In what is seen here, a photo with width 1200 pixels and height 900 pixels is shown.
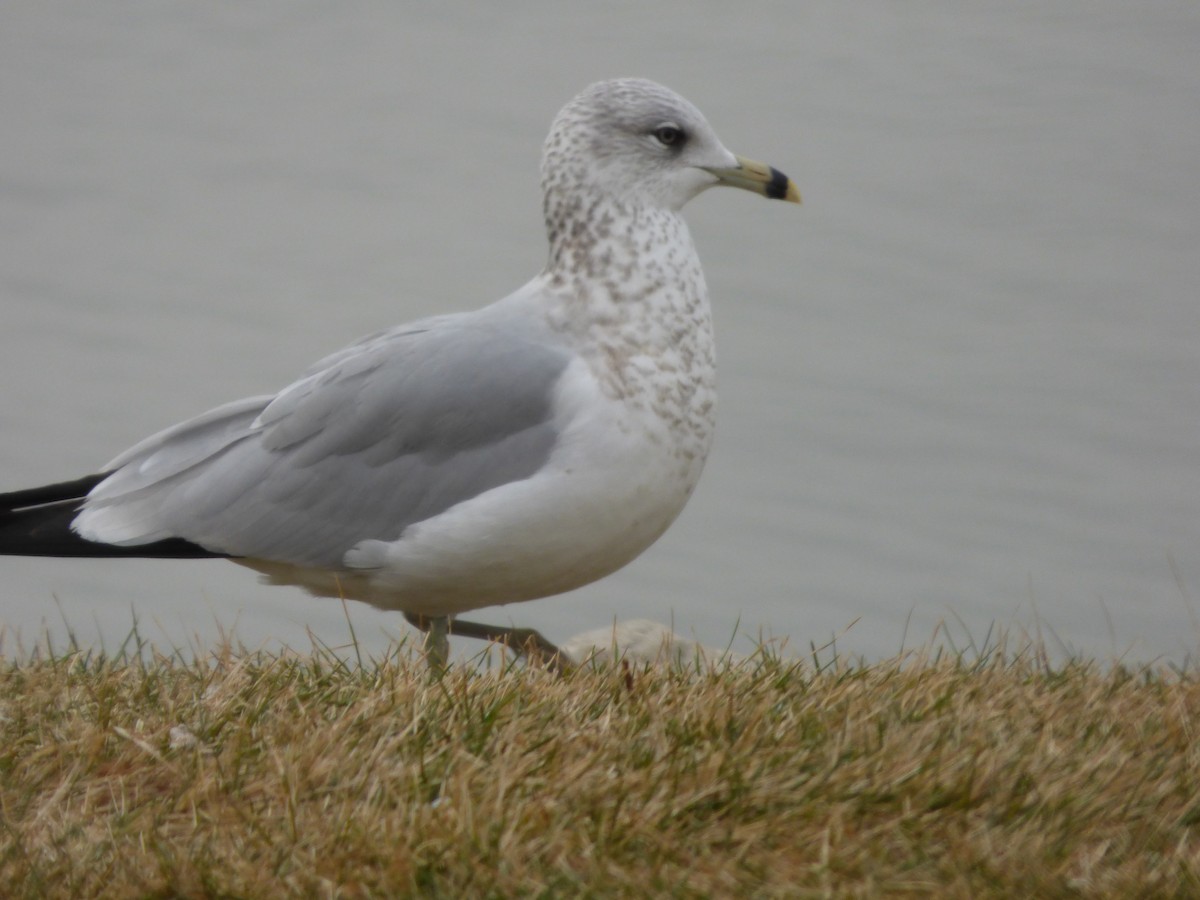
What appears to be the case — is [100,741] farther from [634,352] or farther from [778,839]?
[634,352]

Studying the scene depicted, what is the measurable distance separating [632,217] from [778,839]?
7.19ft

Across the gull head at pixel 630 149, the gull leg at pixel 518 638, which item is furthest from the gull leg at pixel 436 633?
the gull head at pixel 630 149

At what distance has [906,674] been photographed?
4.03 metres

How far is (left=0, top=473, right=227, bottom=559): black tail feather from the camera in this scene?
487 cm

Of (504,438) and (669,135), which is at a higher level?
(669,135)

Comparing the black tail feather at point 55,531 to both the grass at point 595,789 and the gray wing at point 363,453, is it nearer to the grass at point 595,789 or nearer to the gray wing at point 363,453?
the gray wing at point 363,453

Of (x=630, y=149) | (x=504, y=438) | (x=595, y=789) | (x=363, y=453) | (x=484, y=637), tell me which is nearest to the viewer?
(x=595, y=789)

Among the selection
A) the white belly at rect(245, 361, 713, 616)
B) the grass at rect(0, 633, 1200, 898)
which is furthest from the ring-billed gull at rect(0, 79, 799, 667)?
the grass at rect(0, 633, 1200, 898)

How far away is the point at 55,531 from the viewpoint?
5.01m

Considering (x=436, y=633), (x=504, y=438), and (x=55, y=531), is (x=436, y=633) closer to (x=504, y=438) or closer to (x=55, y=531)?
(x=504, y=438)

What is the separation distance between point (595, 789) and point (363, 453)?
5.85 ft

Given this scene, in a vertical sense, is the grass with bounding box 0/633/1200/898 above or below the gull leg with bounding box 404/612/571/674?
above

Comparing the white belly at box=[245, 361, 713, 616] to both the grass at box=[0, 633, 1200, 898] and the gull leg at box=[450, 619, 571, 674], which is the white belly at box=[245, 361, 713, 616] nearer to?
the gull leg at box=[450, 619, 571, 674]

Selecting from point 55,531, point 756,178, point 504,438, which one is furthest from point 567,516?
point 55,531
